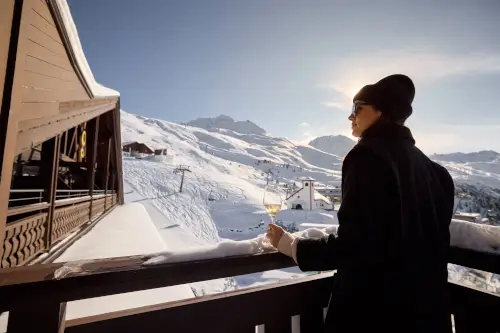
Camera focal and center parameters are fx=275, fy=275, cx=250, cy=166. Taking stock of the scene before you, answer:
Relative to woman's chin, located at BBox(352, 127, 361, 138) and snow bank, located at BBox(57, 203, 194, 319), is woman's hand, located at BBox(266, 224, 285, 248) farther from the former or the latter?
snow bank, located at BBox(57, 203, 194, 319)

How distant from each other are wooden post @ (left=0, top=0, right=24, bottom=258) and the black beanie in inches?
80.3

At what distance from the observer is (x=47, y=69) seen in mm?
3176

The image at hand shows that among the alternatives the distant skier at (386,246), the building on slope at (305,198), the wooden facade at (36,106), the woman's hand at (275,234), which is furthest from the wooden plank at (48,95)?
the building on slope at (305,198)

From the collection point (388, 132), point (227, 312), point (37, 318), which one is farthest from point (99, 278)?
point (388, 132)

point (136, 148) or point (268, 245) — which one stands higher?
point (136, 148)

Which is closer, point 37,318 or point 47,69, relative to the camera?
point 37,318

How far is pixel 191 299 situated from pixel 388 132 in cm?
121

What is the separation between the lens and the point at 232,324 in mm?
1345

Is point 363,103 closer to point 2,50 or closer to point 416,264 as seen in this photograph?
point 416,264

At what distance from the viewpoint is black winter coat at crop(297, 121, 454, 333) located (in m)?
1.10

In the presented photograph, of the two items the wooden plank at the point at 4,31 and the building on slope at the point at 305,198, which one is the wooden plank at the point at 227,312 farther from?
the building on slope at the point at 305,198

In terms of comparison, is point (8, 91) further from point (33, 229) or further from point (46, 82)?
point (33, 229)

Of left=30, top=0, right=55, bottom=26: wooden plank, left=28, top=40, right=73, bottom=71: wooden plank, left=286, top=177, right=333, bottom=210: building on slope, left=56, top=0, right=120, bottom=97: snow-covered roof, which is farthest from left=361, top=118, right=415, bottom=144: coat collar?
left=286, top=177, right=333, bottom=210: building on slope

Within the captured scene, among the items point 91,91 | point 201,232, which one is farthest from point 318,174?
point 91,91
